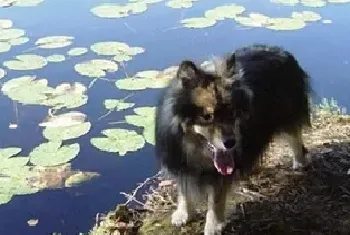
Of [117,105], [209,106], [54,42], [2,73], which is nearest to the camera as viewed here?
[209,106]

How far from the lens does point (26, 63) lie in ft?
15.3

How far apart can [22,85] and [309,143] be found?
2016mm

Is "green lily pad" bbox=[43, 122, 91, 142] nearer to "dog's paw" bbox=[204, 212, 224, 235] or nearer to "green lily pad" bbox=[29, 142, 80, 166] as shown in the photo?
"green lily pad" bbox=[29, 142, 80, 166]

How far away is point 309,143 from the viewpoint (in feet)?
11.6

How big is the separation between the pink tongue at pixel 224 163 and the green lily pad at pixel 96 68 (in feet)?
6.95

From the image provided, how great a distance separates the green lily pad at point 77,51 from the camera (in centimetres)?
483

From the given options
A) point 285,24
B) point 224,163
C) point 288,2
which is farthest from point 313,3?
point 224,163

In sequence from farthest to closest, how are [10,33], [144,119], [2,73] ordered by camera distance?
[10,33] → [2,73] → [144,119]

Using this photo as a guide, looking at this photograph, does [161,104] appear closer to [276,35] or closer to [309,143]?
[309,143]

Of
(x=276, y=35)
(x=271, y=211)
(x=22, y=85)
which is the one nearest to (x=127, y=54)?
(x=22, y=85)

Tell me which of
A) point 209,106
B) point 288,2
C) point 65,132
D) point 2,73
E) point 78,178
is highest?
point 209,106

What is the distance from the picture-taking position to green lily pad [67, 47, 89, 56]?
4.83 metres

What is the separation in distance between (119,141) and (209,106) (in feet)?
4.93

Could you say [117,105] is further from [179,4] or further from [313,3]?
[313,3]
